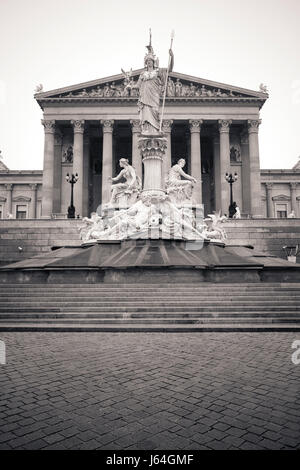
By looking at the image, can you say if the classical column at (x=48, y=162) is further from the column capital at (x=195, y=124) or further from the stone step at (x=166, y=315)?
the stone step at (x=166, y=315)

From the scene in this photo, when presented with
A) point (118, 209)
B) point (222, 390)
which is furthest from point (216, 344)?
point (118, 209)


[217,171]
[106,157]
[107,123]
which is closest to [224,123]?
[217,171]

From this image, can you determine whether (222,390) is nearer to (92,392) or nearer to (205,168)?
(92,392)

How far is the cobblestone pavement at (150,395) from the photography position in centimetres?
364

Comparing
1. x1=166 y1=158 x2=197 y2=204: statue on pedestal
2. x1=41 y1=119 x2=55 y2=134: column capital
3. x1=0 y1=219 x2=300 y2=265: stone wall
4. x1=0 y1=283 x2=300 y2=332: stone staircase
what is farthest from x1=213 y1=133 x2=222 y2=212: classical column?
x1=0 y1=283 x2=300 y2=332: stone staircase

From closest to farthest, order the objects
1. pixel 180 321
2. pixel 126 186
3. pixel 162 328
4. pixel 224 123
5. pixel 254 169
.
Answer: pixel 162 328 < pixel 180 321 < pixel 126 186 < pixel 254 169 < pixel 224 123

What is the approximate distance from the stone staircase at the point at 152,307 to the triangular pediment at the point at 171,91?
41.0 m

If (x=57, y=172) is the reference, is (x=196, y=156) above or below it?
→ above

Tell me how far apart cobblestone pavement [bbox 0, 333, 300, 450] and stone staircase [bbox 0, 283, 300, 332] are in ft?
5.31

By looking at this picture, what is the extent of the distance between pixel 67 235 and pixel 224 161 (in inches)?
973

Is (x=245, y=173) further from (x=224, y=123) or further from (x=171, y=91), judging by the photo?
(x=171, y=91)

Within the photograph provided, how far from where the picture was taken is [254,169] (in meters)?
48.1

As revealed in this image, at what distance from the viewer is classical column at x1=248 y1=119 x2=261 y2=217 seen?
4722 cm
